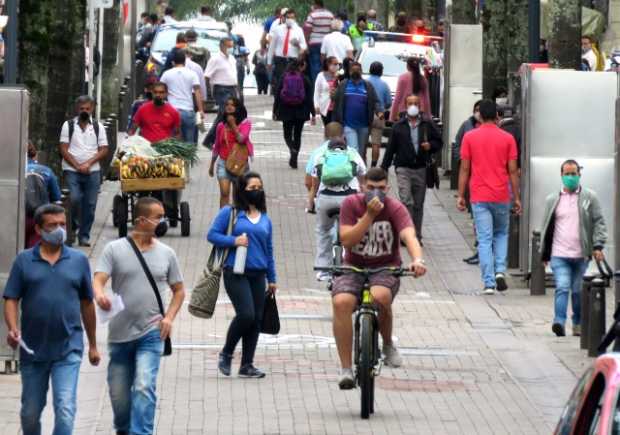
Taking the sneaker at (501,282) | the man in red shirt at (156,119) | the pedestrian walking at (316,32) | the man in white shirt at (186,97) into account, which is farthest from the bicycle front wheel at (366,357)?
the pedestrian walking at (316,32)

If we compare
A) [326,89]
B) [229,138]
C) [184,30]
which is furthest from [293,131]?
[184,30]

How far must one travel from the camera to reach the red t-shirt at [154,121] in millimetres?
24125

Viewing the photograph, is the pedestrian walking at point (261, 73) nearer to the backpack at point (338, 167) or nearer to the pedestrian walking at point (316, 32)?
the pedestrian walking at point (316, 32)

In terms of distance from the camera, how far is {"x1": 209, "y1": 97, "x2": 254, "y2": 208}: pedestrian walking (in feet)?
75.8

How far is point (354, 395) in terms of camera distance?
1445cm

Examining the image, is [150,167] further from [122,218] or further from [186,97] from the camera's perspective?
[186,97]

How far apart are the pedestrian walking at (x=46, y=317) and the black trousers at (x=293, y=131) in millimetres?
18118

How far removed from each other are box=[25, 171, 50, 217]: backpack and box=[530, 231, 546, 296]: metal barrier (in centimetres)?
537

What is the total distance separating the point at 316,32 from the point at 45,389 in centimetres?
2895

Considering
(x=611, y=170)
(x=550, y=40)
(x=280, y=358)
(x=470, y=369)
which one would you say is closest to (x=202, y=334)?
(x=280, y=358)

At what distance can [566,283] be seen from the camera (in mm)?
17375

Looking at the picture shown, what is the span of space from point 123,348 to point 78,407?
91.9 inches

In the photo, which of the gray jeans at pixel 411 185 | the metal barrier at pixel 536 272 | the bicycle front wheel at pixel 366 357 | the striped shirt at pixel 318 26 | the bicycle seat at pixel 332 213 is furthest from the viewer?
the striped shirt at pixel 318 26

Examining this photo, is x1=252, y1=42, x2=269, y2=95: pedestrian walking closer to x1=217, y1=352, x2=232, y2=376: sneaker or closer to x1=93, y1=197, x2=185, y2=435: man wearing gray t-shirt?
x1=217, y1=352, x2=232, y2=376: sneaker
